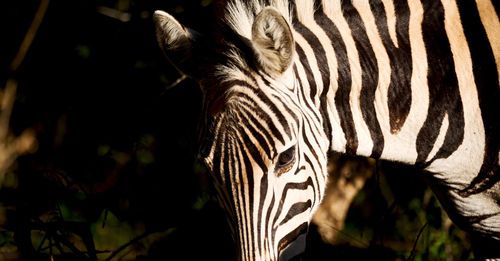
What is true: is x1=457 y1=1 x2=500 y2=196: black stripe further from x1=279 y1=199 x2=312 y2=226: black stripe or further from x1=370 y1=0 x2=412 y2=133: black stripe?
x1=279 y1=199 x2=312 y2=226: black stripe

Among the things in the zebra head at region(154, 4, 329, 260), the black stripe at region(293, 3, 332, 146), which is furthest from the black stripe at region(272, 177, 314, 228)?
the black stripe at region(293, 3, 332, 146)

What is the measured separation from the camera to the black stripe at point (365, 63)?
2.66 meters

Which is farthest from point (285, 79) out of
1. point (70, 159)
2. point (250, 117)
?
point (70, 159)

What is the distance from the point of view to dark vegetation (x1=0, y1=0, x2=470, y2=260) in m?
5.00

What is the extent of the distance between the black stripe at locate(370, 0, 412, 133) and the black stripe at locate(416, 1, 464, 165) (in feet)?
0.36

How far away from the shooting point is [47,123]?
5895mm

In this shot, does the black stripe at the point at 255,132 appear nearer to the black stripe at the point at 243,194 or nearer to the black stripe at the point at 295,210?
the black stripe at the point at 243,194

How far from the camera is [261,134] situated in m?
2.30

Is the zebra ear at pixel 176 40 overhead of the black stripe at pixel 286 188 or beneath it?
overhead

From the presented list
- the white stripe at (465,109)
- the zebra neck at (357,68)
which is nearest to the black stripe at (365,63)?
the zebra neck at (357,68)

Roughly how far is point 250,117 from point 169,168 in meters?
3.39

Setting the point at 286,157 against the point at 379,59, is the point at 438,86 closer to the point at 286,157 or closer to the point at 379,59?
the point at 379,59

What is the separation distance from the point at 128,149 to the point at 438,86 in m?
3.53

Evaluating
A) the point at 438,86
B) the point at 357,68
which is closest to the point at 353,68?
the point at 357,68
